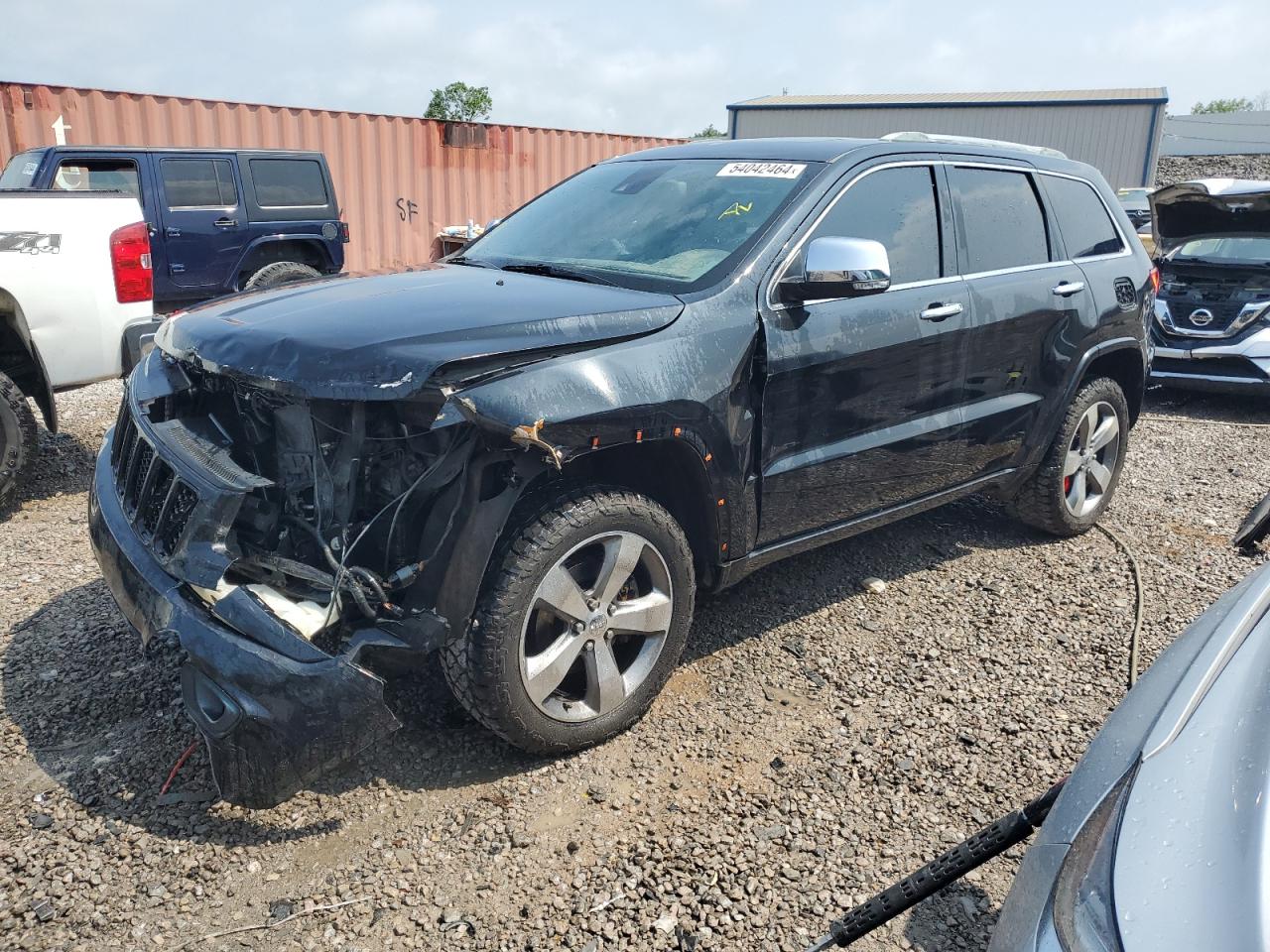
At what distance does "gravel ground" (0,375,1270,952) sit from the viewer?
231 cm

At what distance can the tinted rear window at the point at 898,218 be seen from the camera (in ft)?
Answer: 11.4

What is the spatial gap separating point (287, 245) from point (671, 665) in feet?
27.6

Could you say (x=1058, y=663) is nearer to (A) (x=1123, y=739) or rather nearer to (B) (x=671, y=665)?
(B) (x=671, y=665)

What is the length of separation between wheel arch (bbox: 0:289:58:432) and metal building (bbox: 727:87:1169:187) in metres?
22.0

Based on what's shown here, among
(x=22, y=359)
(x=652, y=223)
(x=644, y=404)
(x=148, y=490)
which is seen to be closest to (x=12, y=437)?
(x=22, y=359)

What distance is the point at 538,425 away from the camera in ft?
8.14

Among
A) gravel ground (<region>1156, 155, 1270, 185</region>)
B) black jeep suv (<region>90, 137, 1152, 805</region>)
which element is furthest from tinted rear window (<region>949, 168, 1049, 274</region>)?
gravel ground (<region>1156, 155, 1270, 185</region>)

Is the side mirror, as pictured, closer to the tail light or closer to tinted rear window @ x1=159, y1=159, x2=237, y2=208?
the tail light

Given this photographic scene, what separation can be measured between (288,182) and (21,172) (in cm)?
236

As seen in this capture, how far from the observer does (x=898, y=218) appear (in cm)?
366

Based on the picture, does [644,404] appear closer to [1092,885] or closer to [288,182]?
[1092,885]

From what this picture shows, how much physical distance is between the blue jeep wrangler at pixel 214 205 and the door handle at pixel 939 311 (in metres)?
7.26

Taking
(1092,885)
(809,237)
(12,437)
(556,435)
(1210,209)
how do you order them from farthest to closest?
1. (1210,209)
2. (12,437)
3. (809,237)
4. (556,435)
5. (1092,885)

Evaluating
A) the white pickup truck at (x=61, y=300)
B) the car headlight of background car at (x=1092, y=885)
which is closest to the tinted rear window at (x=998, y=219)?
the car headlight of background car at (x=1092, y=885)
